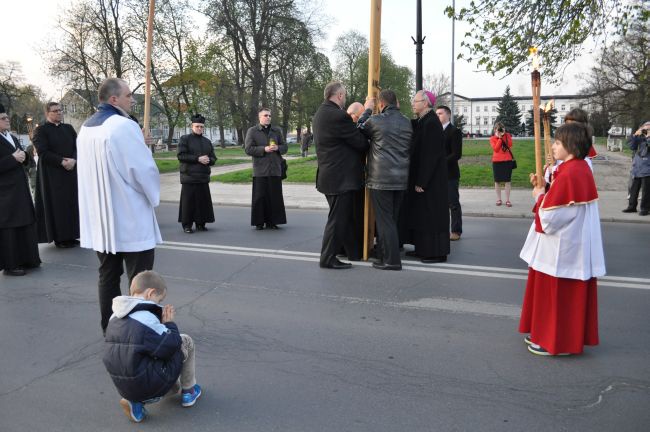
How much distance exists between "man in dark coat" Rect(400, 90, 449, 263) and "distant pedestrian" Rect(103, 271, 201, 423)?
15.1 ft

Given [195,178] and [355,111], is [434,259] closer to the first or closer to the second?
[355,111]

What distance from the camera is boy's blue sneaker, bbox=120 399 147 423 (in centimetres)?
338

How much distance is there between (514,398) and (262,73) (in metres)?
46.3

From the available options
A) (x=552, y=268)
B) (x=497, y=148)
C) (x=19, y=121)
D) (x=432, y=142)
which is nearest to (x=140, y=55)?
(x=19, y=121)

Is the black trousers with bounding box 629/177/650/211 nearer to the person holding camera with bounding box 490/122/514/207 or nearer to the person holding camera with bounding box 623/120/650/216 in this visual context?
the person holding camera with bounding box 623/120/650/216

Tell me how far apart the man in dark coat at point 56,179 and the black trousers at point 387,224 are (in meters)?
4.52

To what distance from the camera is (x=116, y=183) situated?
421cm

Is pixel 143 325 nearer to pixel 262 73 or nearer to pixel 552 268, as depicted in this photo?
pixel 552 268

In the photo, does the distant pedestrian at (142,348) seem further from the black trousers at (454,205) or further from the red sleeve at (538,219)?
the black trousers at (454,205)

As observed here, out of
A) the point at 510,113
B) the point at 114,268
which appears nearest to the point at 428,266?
the point at 114,268

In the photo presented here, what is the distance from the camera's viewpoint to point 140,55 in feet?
143

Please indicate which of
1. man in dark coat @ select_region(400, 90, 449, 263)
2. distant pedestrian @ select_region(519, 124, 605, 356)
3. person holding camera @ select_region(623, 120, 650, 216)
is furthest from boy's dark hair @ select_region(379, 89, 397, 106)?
person holding camera @ select_region(623, 120, 650, 216)

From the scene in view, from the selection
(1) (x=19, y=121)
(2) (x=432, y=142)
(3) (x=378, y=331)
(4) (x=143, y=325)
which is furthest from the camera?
(1) (x=19, y=121)

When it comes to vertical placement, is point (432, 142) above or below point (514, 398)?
above
